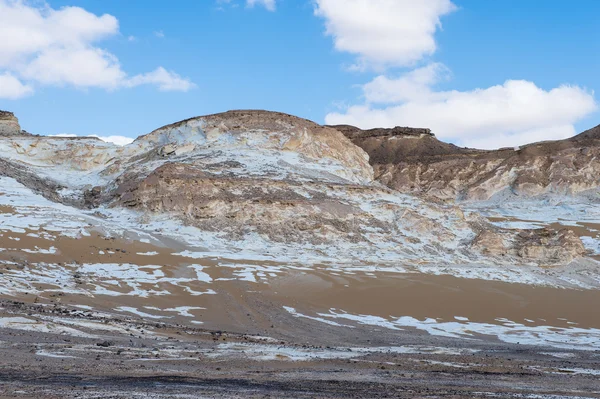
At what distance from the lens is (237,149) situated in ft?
127

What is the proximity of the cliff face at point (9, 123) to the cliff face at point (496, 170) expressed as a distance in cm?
3734

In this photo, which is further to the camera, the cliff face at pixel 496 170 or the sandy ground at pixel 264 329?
the cliff face at pixel 496 170

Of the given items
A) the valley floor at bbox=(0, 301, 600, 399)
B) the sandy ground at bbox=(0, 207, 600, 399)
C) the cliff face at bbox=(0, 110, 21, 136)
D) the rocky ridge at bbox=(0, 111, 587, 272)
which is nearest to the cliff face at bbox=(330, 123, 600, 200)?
the rocky ridge at bbox=(0, 111, 587, 272)

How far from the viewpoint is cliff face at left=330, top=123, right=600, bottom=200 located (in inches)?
2581

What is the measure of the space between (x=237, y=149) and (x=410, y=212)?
11603mm

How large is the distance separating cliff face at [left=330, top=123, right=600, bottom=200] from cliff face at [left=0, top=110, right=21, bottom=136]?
3734 cm

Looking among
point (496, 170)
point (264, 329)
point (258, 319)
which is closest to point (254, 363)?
point (264, 329)

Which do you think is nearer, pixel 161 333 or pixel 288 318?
pixel 161 333

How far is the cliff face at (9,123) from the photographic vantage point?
52.2 meters

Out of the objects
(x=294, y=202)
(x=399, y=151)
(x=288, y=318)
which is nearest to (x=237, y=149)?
(x=294, y=202)

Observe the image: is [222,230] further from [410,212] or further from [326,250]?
[410,212]

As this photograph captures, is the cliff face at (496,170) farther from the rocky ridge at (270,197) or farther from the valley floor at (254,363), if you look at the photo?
the valley floor at (254,363)

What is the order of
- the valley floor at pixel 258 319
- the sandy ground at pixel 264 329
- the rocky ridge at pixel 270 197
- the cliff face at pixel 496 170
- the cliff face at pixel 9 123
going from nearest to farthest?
the sandy ground at pixel 264 329, the valley floor at pixel 258 319, the rocky ridge at pixel 270 197, the cliff face at pixel 9 123, the cliff face at pixel 496 170

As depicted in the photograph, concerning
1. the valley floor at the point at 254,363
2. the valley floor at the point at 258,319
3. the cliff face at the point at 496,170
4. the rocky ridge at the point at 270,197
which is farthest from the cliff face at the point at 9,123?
the valley floor at the point at 254,363
